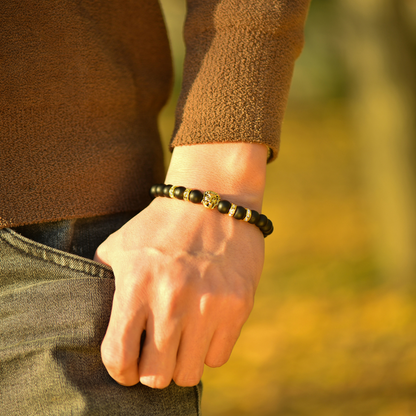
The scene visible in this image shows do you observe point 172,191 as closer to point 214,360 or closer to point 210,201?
point 210,201

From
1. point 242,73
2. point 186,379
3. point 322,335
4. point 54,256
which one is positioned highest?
point 242,73

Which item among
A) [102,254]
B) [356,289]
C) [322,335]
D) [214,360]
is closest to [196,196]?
[102,254]

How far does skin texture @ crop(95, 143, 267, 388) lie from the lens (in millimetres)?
865

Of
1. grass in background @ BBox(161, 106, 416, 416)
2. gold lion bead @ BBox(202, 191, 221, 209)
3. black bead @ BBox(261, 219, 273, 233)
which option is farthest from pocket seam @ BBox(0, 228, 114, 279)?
grass in background @ BBox(161, 106, 416, 416)

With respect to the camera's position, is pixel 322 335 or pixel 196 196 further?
pixel 322 335

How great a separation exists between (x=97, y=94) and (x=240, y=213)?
1.55 ft

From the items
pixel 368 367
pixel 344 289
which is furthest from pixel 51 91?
pixel 344 289

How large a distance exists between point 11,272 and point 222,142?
1.82 ft

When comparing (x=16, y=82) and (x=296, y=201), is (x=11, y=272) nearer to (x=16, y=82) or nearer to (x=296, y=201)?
(x=16, y=82)

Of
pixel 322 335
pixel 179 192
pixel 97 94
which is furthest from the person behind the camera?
pixel 322 335

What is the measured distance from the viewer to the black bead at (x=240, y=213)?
0.95 m

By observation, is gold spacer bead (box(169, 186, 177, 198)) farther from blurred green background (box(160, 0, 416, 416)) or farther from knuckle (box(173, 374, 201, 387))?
blurred green background (box(160, 0, 416, 416))

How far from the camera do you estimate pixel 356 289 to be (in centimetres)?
441

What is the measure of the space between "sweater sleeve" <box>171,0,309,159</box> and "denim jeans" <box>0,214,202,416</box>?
1.32 ft
